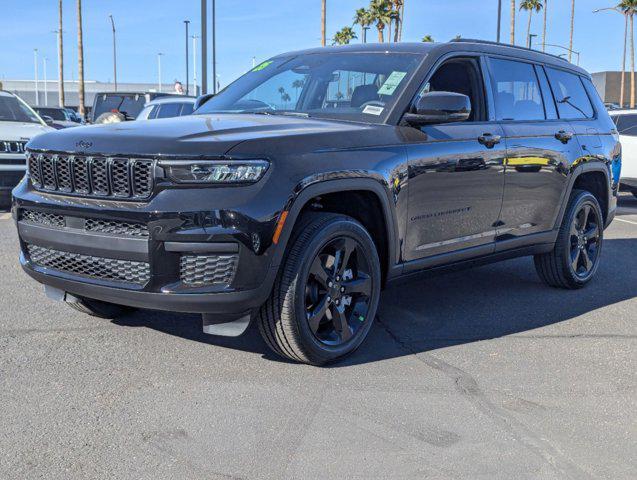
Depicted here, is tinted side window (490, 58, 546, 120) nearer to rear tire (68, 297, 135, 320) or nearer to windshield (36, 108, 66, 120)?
rear tire (68, 297, 135, 320)

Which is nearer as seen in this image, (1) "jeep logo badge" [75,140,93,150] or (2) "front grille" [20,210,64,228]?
(1) "jeep logo badge" [75,140,93,150]

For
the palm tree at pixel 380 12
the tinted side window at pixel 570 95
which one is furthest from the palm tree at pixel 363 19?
the tinted side window at pixel 570 95

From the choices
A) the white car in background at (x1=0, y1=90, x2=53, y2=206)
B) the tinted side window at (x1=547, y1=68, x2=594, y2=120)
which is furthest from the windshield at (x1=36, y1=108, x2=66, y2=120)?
the tinted side window at (x1=547, y1=68, x2=594, y2=120)

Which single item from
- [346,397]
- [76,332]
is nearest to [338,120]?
[346,397]

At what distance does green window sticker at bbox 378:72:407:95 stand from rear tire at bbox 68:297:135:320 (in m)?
2.16

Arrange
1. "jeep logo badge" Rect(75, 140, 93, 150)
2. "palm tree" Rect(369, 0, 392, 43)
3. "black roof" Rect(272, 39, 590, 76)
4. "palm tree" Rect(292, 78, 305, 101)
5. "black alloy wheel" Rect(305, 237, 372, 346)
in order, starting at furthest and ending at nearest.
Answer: "palm tree" Rect(369, 0, 392, 43) → "palm tree" Rect(292, 78, 305, 101) → "black roof" Rect(272, 39, 590, 76) → "black alloy wheel" Rect(305, 237, 372, 346) → "jeep logo badge" Rect(75, 140, 93, 150)

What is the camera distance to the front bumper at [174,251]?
12.5 feet

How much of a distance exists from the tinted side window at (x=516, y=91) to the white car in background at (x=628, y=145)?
8396mm

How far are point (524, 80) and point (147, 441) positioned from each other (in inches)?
165

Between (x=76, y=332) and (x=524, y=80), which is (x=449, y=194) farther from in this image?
(x=76, y=332)

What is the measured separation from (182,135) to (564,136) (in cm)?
348

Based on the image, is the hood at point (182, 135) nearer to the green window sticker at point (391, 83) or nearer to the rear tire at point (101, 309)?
the green window sticker at point (391, 83)

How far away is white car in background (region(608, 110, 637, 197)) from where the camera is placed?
45.7 feet

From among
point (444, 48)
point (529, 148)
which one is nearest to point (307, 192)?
point (444, 48)
